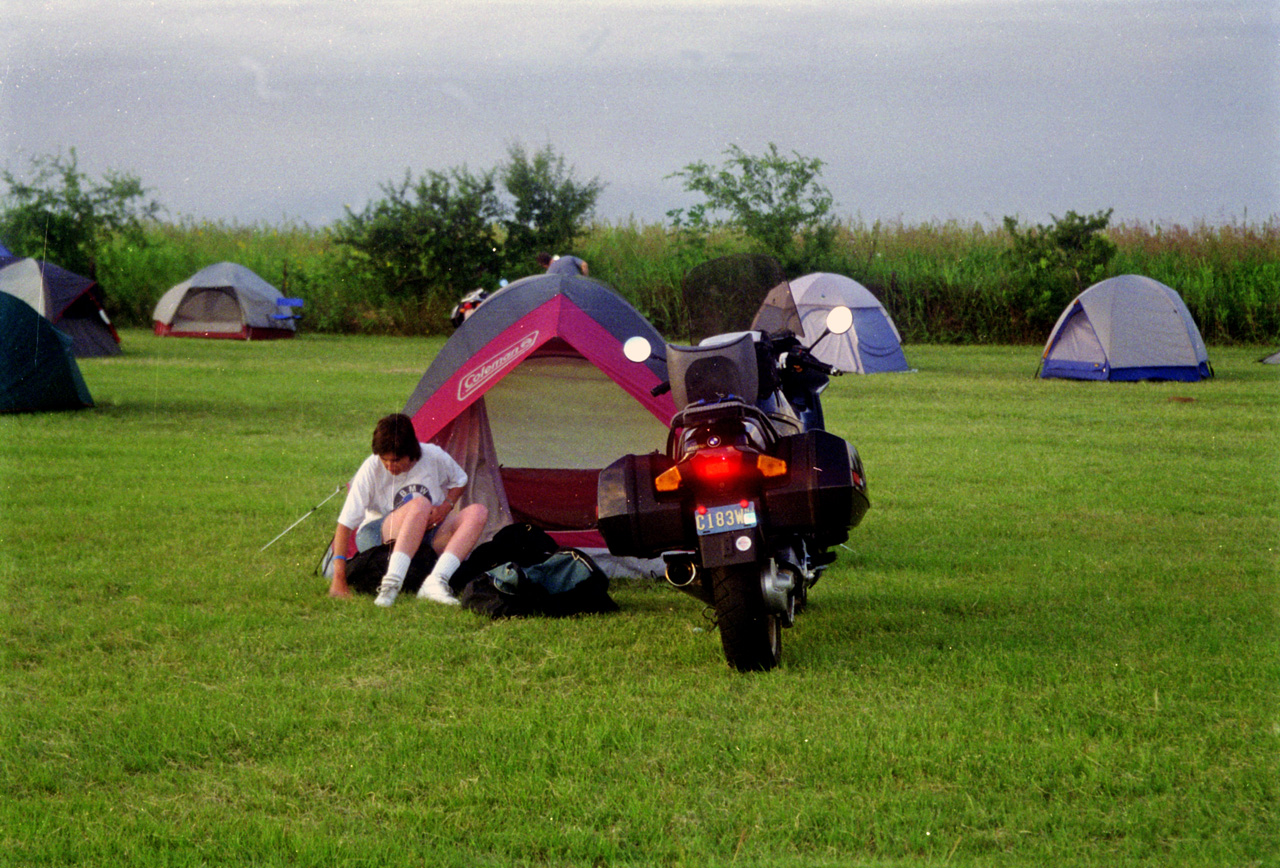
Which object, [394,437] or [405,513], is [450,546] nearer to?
[405,513]

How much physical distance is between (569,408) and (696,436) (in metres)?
3.18

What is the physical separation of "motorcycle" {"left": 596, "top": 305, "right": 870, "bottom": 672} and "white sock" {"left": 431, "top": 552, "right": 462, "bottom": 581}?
61.8 inches

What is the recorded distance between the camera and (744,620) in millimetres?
4809

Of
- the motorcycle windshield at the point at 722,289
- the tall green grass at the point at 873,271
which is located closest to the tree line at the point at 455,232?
the tall green grass at the point at 873,271

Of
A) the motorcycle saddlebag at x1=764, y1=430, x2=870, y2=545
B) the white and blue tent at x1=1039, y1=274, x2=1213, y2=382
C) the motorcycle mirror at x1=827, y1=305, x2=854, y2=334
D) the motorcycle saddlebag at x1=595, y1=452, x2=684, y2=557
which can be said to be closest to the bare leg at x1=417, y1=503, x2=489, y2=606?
the motorcycle saddlebag at x1=595, y1=452, x2=684, y2=557

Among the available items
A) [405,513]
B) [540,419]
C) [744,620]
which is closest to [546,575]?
[405,513]

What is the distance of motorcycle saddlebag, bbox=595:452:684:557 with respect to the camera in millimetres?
4816

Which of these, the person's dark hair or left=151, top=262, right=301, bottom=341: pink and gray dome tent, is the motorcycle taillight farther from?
left=151, top=262, right=301, bottom=341: pink and gray dome tent

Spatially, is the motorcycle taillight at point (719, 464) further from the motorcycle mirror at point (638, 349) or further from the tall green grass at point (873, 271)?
the tall green grass at point (873, 271)

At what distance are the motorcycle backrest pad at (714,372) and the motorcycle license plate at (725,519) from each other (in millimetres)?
519

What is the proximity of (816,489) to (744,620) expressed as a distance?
55 cm

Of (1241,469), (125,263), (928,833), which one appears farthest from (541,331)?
(125,263)

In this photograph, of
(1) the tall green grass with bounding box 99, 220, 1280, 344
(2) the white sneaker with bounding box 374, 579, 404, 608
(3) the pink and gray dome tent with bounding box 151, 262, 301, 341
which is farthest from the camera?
(3) the pink and gray dome tent with bounding box 151, 262, 301, 341

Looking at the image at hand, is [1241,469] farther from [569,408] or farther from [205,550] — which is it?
[205,550]
